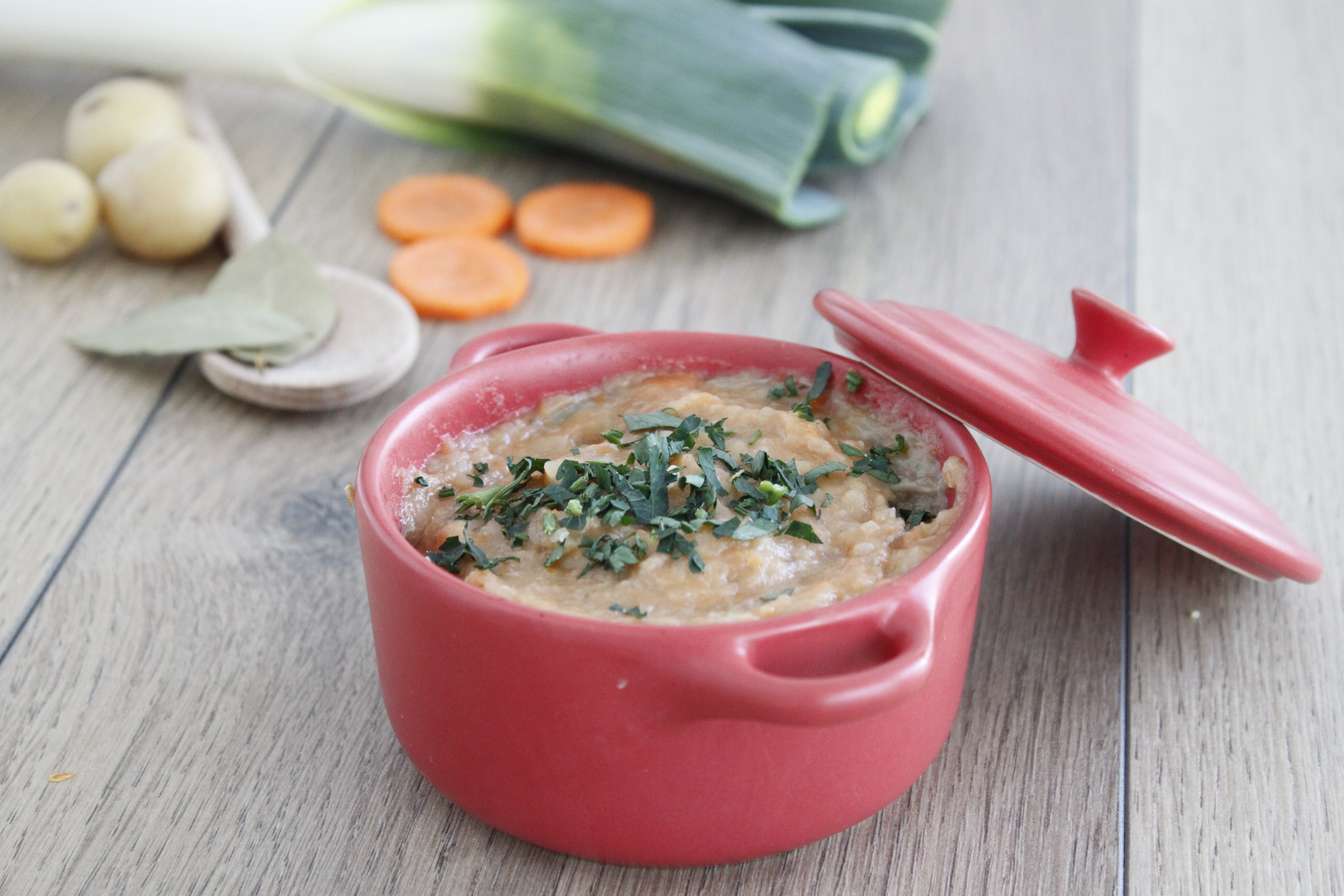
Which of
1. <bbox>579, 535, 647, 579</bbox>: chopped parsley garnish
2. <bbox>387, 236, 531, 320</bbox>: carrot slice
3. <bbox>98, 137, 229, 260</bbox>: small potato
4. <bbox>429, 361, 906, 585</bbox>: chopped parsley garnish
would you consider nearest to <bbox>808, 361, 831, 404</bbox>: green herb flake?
<bbox>429, 361, 906, 585</bbox>: chopped parsley garnish

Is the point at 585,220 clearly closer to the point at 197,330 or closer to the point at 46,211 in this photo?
the point at 197,330

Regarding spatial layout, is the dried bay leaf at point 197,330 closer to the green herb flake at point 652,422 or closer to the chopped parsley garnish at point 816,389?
the green herb flake at point 652,422

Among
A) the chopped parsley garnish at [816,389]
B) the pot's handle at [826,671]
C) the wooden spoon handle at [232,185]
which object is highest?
the pot's handle at [826,671]

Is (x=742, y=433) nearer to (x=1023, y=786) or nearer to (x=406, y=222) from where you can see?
(x=1023, y=786)

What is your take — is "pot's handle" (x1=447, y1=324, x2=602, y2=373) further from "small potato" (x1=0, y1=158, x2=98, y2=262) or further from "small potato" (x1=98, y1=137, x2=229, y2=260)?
"small potato" (x1=0, y1=158, x2=98, y2=262)

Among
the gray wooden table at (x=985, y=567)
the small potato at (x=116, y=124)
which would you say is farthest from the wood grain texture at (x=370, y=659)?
the small potato at (x=116, y=124)

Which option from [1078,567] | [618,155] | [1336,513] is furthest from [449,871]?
[618,155]
